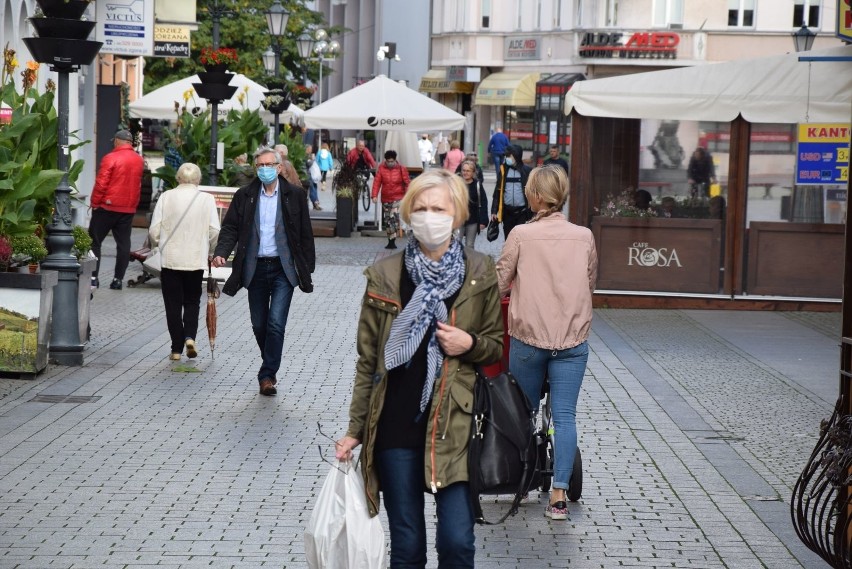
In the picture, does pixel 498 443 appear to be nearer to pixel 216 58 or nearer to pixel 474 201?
pixel 474 201

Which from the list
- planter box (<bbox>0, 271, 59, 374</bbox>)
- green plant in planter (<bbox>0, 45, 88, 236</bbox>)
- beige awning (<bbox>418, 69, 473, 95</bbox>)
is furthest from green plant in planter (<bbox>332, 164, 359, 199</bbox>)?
beige awning (<bbox>418, 69, 473, 95</bbox>)

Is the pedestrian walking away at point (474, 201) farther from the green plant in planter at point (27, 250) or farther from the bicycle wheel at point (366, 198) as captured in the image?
the green plant in planter at point (27, 250)

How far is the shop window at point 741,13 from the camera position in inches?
2063

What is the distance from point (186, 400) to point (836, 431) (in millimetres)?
5881

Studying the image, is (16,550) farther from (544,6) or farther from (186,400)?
(544,6)

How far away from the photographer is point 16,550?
6.40 metres

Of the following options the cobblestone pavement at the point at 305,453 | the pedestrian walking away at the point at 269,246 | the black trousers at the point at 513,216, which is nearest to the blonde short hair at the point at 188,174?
the cobblestone pavement at the point at 305,453

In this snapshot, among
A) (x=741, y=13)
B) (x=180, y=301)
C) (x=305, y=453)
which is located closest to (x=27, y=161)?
(x=180, y=301)

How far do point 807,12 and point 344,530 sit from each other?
1968 inches

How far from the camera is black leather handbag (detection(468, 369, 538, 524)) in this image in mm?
4852

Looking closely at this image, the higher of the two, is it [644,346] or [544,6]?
[544,6]

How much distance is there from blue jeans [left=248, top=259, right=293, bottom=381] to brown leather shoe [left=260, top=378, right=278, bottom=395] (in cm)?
4

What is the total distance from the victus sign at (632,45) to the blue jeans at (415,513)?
161 ft

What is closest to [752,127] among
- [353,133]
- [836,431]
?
[836,431]
